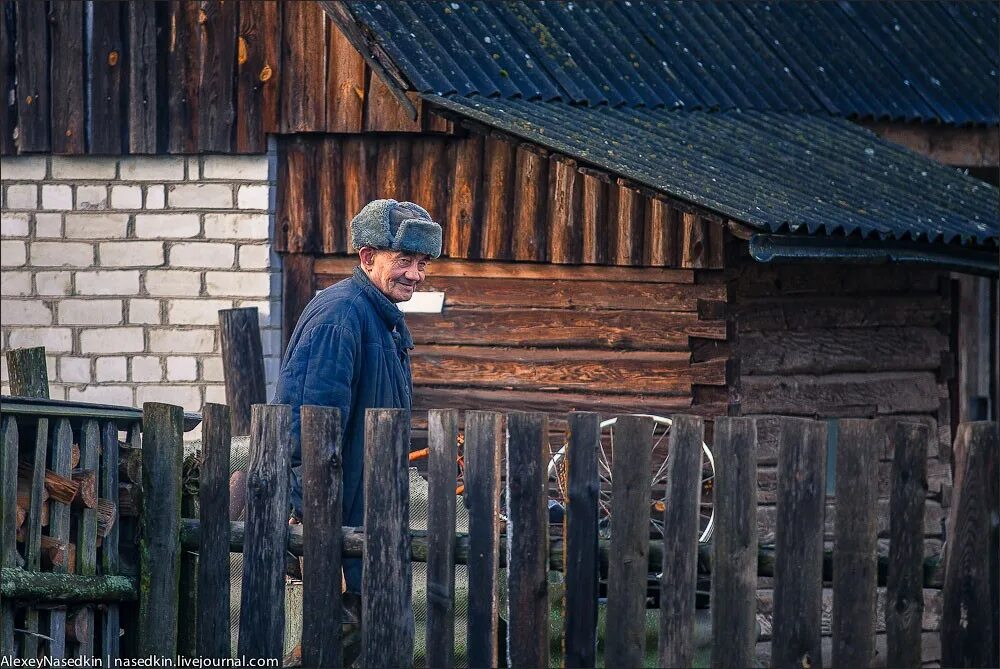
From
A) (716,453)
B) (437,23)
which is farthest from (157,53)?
(716,453)

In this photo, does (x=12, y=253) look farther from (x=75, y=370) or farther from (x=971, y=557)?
(x=971, y=557)

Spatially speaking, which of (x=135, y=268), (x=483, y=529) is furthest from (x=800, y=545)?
(x=135, y=268)

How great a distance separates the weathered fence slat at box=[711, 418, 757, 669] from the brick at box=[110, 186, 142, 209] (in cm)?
627

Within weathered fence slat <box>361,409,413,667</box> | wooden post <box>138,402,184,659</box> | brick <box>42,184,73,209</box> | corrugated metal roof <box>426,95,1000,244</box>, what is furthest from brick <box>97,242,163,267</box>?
weathered fence slat <box>361,409,413,667</box>

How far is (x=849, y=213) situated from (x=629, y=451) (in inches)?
166

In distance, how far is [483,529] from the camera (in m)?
4.24

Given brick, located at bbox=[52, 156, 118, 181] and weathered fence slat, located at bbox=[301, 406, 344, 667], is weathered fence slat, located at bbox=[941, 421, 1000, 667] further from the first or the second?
brick, located at bbox=[52, 156, 118, 181]

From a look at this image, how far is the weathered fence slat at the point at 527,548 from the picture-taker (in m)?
4.20

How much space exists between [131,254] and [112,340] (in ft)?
1.91

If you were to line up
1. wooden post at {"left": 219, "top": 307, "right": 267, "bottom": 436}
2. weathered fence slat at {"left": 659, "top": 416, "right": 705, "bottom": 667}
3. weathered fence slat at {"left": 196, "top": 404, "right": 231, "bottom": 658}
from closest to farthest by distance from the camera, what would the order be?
weathered fence slat at {"left": 659, "top": 416, "right": 705, "bottom": 667} < weathered fence slat at {"left": 196, "top": 404, "right": 231, "bottom": 658} < wooden post at {"left": 219, "top": 307, "right": 267, "bottom": 436}

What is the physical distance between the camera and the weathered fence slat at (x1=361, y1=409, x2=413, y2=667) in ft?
13.9

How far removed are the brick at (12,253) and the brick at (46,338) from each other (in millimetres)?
456

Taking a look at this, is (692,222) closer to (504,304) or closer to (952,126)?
(504,304)

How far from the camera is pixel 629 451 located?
164 inches
